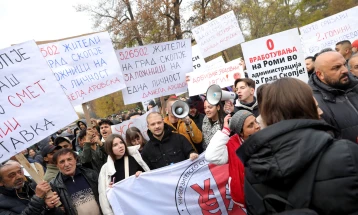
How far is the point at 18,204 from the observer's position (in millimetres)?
2742

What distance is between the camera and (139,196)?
3.44m

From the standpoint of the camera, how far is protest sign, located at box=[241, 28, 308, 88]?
374 centimetres

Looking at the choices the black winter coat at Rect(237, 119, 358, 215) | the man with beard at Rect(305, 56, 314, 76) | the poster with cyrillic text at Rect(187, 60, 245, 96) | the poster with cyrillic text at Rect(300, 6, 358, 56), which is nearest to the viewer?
the black winter coat at Rect(237, 119, 358, 215)

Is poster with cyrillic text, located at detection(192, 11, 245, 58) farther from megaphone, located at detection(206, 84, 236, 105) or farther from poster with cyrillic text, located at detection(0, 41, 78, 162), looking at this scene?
poster with cyrillic text, located at detection(0, 41, 78, 162)

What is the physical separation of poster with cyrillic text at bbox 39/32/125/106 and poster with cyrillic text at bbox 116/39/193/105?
314 millimetres

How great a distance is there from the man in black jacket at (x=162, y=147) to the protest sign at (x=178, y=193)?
16 centimetres

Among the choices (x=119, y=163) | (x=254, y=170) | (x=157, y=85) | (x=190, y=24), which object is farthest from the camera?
(x=190, y=24)

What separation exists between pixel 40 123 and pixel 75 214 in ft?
3.26

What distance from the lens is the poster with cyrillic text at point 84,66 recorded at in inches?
157

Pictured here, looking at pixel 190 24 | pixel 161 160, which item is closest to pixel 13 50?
pixel 161 160

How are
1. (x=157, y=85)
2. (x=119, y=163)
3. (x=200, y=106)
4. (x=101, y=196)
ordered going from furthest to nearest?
(x=200, y=106)
(x=157, y=85)
(x=119, y=163)
(x=101, y=196)

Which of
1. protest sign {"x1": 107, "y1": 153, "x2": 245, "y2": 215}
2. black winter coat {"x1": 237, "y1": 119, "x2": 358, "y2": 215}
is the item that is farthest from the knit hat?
black winter coat {"x1": 237, "y1": 119, "x2": 358, "y2": 215}

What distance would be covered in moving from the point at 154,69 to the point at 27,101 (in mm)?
2341

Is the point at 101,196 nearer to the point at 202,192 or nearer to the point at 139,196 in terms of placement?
the point at 139,196
